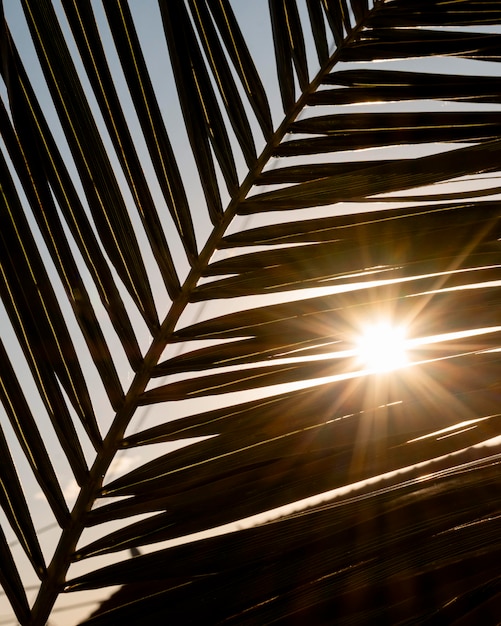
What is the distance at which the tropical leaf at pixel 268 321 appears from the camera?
45cm

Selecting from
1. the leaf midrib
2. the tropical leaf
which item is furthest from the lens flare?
the leaf midrib

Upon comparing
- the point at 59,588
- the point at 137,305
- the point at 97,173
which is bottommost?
the point at 59,588

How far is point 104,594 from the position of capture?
55cm

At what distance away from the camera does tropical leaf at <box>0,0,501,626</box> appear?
0.45 m

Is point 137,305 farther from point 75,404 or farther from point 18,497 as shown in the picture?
point 18,497

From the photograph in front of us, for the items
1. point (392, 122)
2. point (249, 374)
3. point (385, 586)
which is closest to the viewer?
point (385, 586)

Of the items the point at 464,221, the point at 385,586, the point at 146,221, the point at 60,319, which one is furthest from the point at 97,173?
the point at 385,586

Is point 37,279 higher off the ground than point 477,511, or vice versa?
point 37,279

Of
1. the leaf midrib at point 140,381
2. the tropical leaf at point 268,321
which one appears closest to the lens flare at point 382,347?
the tropical leaf at point 268,321

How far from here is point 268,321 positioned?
660mm

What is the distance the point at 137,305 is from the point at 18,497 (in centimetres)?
25

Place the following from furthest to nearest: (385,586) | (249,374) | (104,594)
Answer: (249,374), (104,594), (385,586)

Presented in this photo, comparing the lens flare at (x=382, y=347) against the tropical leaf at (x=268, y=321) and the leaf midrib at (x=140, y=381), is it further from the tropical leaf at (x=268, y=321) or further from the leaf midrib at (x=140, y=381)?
the leaf midrib at (x=140, y=381)

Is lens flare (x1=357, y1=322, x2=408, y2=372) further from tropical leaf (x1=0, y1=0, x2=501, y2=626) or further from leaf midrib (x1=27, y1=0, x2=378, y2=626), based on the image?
leaf midrib (x1=27, y1=0, x2=378, y2=626)
